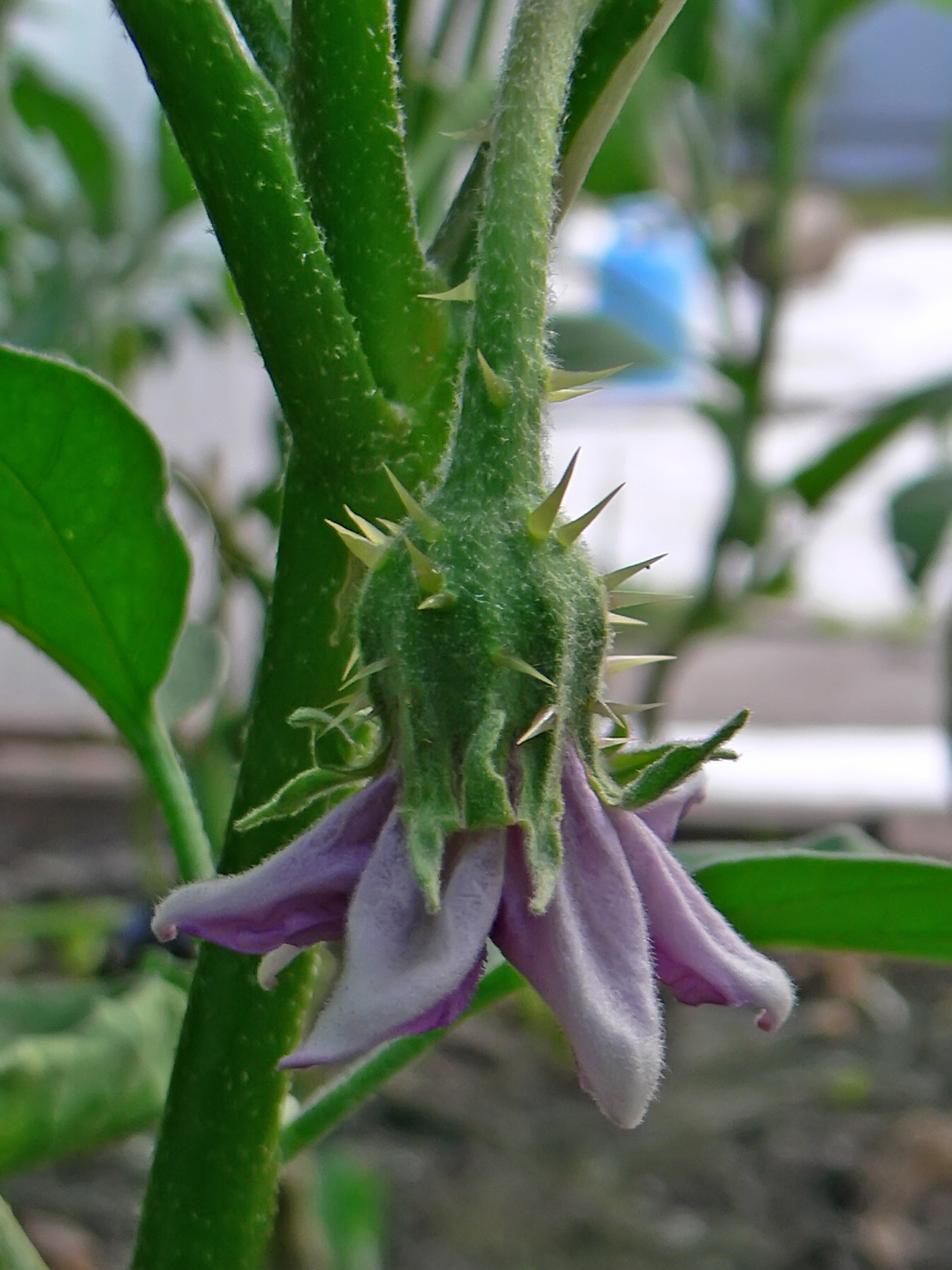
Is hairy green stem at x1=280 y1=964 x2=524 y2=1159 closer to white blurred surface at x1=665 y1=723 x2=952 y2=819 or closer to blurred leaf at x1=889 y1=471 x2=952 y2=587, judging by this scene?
blurred leaf at x1=889 y1=471 x2=952 y2=587

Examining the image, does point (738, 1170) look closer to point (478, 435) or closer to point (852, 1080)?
point (852, 1080)

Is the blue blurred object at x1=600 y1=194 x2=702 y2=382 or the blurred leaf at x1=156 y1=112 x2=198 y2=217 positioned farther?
the blue blurred object at x1=600 y1=194 x2=702 y2=382

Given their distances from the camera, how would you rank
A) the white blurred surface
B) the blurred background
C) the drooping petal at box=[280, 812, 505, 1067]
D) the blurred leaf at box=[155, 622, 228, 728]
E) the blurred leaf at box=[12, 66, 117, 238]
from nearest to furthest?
the drooping petal at box=[280, 812, 505, 1067] < the blurred leaf at box=[155, 622, 228, 728] < the blurred background < the blurred leaf at box=[12, 66, 117, 238] < the white blurred surface

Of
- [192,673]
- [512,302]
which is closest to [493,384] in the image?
[512,302]

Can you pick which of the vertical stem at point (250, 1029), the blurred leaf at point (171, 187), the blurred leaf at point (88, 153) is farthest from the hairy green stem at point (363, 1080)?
the blurred leaf at point (88, 153)

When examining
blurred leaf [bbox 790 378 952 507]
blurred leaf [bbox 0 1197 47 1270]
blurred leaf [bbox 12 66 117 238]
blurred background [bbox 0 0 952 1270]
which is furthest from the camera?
blurred leaf [bbox 12 66 117 238]

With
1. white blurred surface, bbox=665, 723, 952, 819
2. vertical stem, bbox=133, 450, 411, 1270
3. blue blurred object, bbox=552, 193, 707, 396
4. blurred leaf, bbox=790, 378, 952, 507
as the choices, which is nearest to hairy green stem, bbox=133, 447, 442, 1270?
vertical stem, bbox=133, 450, 411, 1270

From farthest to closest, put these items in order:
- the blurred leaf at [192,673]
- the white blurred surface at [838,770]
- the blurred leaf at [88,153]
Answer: the white blurred surface at [838,770]
the blurred leaf at [88,153]
the blurred leaf at [192,673]

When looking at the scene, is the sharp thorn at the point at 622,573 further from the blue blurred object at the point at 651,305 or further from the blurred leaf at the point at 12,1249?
the blue blurred object at the point at 651,305
